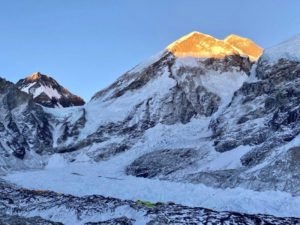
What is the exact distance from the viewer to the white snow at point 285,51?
104m

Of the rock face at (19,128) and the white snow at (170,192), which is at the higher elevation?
the rock face at (19,128)

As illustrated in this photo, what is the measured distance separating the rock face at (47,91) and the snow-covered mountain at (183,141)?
2323cm

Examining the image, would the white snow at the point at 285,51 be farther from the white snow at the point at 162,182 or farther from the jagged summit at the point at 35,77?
the jagged summit at the point at 35,77

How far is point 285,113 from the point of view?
84.5 metres

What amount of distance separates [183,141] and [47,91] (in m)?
74.9

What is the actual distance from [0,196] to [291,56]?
63.3 metres

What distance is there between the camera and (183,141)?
332ft

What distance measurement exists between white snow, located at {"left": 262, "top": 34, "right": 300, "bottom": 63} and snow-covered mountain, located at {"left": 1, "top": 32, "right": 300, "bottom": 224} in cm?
30

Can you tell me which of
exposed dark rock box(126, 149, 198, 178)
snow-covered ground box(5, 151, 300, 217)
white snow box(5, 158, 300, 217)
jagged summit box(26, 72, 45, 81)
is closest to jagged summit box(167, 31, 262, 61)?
exposed dark rock box(126, 149, 198, 178)

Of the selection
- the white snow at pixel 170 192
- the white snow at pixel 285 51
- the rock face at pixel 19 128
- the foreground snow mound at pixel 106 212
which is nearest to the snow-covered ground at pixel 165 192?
the white snow at pixel 170 192

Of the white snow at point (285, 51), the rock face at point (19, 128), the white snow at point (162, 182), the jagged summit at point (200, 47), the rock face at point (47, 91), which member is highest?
the jagged summit at point (200, 47)

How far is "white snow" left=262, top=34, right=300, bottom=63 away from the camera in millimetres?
104256

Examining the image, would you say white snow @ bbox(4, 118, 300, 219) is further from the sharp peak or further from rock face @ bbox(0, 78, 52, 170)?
the sharp peak

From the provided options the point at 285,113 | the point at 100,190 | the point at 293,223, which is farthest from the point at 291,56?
the point at 293,223
